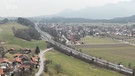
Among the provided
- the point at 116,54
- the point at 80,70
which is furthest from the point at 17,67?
the point at 116,54

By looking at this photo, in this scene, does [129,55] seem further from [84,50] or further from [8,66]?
[8,66]

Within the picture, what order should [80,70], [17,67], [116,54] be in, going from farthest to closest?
1. [116,54]
2. [80,70]
3. [17,67]

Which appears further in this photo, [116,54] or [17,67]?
[116,54]

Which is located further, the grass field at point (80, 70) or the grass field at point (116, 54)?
the grass field at point (116, 54)

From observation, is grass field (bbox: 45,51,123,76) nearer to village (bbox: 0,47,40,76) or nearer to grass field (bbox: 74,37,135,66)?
village (bbox: 0,47,40,76)

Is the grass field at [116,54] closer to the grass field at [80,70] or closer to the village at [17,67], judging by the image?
the grass field at [80,70]

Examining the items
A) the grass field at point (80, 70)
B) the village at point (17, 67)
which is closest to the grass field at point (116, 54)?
the grass field at point (80, 70)

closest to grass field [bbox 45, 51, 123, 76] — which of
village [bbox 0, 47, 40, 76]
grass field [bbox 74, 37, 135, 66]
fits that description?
village [bbox 0, 47, 40, 76]

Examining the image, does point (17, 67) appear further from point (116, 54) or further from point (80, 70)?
point (116, 54)

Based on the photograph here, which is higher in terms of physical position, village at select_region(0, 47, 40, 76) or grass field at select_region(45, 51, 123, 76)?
village at select_region(0, 47, 40, 76)

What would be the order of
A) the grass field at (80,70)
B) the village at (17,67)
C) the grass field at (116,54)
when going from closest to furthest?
the village at (17,67), the grass field at (80,70), the grass field at (116,54)

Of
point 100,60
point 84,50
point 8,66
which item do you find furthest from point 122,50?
point 8,66
